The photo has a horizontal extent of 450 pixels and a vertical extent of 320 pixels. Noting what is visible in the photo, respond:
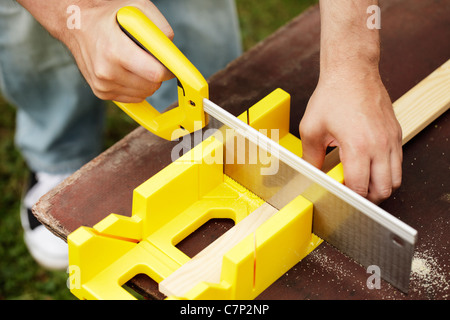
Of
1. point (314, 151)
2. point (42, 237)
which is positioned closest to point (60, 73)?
point (42, 237)

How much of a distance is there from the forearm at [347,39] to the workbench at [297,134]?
34 centimetres

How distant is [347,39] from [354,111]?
A: 227mm

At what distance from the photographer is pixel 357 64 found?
5.17 feet

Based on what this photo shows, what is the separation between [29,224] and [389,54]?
70.8 inches

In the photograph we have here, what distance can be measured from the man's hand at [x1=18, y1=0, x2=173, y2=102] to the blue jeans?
711 millimetres

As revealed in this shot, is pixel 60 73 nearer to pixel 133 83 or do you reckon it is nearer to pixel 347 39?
pixel 133 83

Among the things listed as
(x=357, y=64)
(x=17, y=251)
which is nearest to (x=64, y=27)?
(x=357, y=64)

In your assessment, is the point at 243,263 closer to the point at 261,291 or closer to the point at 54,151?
the point at 261,291

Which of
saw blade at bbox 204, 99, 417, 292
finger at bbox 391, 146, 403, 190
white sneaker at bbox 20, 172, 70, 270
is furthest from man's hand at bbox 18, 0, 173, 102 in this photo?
white sneaker at bbox 20, 172, 70, 270

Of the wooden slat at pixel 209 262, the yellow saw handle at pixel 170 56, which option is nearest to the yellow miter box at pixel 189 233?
the wooden slat at pixel 209 262

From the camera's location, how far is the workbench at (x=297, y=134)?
153 centimetres

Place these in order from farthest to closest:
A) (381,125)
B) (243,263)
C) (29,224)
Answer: (29,224), (381,125), (243,263)

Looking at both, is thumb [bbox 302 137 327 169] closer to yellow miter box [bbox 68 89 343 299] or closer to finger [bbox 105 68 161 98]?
yellow miter box [bbox 68 89 343 299]

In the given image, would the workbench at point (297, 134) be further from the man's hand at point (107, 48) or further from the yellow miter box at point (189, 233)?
the man's hand at point (107, 48)
